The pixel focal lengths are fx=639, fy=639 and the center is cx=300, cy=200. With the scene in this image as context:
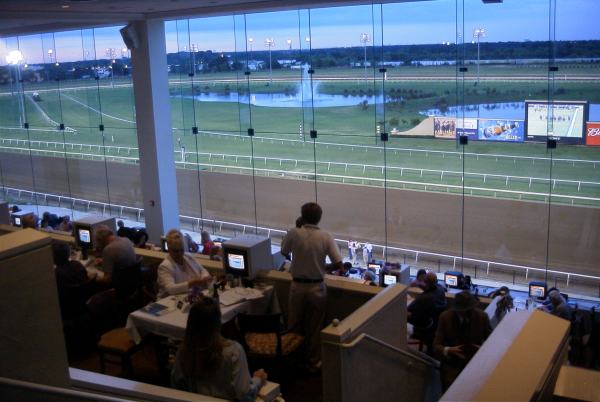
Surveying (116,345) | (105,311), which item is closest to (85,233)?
(105,311)

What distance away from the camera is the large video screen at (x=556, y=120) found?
34.1ft

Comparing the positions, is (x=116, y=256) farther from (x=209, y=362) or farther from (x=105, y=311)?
(x=209, y=362)

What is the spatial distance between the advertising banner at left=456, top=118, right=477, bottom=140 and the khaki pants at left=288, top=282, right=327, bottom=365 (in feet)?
24.4

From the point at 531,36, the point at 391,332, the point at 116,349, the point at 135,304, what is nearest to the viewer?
the point at 391,332

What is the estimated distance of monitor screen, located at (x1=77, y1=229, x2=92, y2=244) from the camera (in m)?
7.29

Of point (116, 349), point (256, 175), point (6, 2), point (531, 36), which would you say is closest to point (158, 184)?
point (256, 175)

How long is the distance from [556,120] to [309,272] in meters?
7.17

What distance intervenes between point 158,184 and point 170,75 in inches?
114

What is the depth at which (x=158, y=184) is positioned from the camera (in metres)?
13.3

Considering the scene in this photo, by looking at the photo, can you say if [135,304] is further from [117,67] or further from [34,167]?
[34,167]

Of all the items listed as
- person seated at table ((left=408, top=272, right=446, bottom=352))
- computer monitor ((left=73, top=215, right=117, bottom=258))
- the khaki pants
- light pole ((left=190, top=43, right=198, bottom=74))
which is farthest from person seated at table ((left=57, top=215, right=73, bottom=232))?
the khaki pants

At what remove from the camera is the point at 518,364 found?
230 centimetres

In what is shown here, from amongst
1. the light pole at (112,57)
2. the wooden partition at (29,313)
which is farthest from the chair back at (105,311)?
the light pole at (112,57)

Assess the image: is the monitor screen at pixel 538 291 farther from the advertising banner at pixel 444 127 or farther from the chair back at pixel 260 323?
the chair back at pixel 260 323
